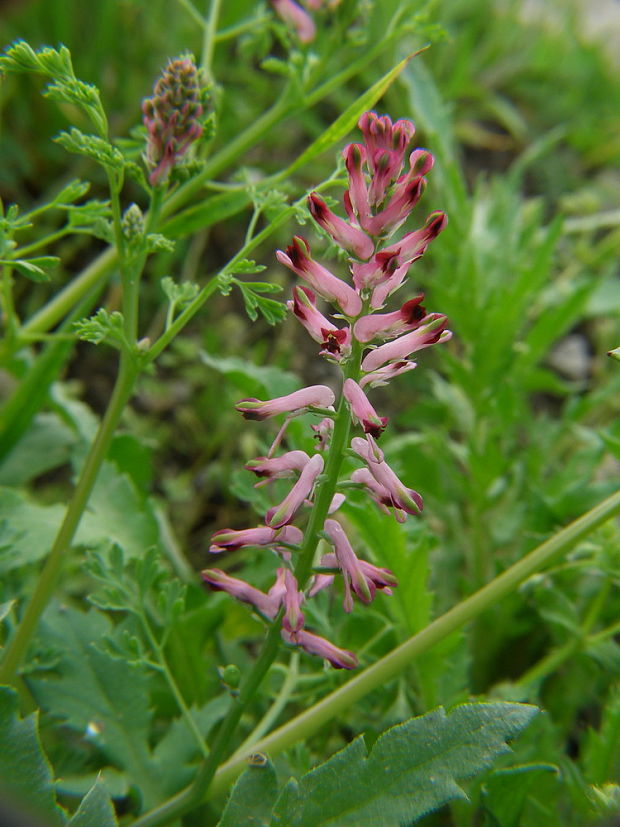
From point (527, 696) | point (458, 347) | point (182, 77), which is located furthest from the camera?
point (458, 347)

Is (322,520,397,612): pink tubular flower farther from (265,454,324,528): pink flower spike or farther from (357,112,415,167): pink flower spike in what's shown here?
(357,112,415,167): pink flower spike

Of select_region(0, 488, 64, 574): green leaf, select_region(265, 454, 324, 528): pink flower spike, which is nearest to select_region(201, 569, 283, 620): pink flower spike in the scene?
select_region(265, 454, 324, 528): pink flower spike

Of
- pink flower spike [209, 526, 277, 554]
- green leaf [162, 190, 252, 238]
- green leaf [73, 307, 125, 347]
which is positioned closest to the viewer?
pink flower spike [209, 526, 277, 554]

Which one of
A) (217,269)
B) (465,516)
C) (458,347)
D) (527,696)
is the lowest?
(527,696)

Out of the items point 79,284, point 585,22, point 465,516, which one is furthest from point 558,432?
point 585,22

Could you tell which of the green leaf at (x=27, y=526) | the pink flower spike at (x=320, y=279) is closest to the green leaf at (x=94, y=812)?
the green leaf at (x=27, y=526)

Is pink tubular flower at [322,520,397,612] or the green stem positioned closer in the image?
pink tubular flower at [322,520,397,612]

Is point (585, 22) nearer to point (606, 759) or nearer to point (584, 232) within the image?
point (584, 232)

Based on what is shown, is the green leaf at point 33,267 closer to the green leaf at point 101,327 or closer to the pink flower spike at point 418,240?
the green leaf at point 101,327
